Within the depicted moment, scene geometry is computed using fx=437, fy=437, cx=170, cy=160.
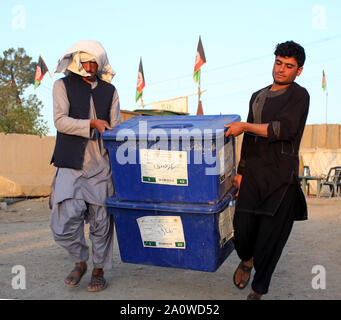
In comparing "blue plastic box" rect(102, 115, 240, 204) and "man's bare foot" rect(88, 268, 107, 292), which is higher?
"blue plastic box" rect(102, 115, 240, 204)

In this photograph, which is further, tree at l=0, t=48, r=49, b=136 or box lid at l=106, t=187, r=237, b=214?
tree at l=0, t=48, r=49, b=136

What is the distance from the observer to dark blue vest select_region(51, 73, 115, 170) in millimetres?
3381

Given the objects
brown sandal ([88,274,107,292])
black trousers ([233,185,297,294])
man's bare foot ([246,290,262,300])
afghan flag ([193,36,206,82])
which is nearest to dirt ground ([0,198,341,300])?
brown sandal ([88,274,107,292])

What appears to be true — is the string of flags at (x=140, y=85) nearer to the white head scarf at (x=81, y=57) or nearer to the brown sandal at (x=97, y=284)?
the white head scarf at (x=81, y=57)

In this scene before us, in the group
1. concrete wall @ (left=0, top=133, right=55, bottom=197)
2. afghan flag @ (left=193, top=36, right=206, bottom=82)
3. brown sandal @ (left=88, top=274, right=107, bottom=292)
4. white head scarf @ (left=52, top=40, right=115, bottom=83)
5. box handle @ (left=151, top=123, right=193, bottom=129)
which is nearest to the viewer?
box handle @ (left=151, top=123, right=193, bottom=129)

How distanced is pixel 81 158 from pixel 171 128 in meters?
0.77

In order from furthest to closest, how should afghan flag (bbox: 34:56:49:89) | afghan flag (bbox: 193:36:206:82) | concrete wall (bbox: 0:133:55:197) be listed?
afghan flag (bbox: 34:56:49:89) < afghan flag (bbox: 193:36:206:82) < concrete wall (bbox: 0:133:55:197)

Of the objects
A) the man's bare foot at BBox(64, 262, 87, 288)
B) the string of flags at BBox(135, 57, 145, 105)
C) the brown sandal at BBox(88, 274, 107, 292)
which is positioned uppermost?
the string of flags at BBox(135, 57, 145, 105)

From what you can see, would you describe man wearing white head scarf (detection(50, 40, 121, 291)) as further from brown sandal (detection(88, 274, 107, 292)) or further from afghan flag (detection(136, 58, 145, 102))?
afghan flag (detection(136, 58, 145, 102))

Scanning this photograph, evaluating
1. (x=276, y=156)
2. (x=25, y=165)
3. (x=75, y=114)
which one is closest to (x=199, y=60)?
(x=25, y=165)

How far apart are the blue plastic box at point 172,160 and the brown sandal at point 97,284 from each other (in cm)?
74

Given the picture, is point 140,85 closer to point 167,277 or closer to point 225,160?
point 167,277

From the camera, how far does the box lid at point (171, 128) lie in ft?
9.71

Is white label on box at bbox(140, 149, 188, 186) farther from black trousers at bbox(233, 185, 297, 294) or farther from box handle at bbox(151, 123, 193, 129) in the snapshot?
black trousers at bbox(233, 185, 297, 294)
